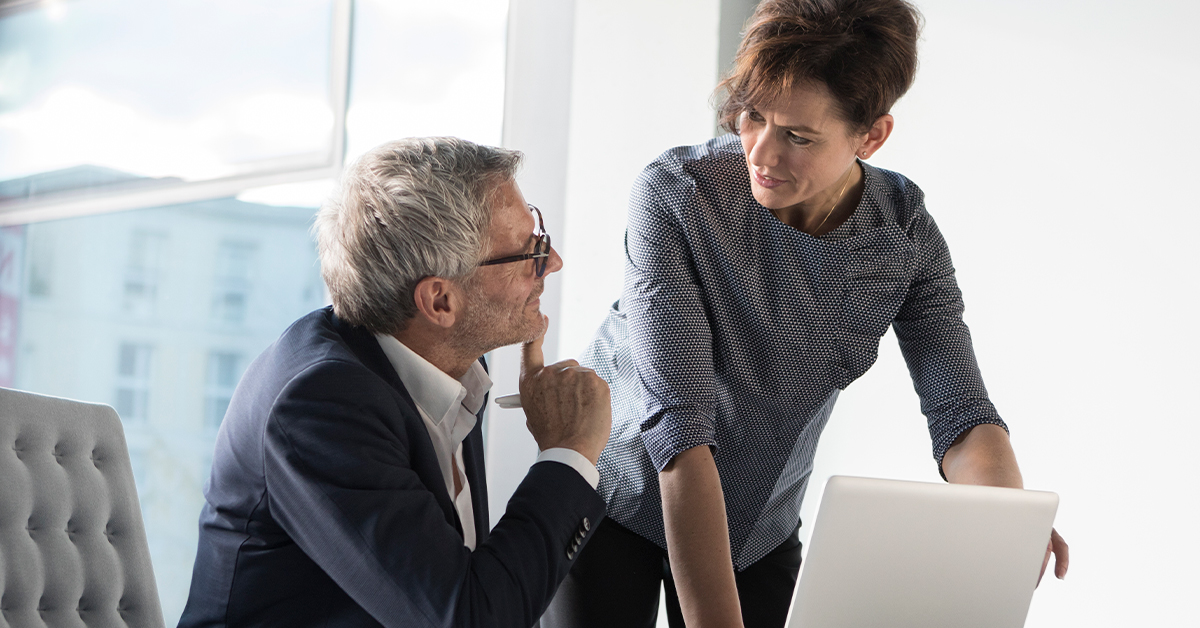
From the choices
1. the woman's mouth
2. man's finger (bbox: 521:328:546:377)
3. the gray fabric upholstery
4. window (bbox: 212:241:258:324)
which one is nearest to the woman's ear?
the woman's mouth

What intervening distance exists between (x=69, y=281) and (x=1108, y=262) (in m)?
3.18

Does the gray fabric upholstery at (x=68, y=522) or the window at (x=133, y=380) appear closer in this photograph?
the gray fabric upholstery at (x=68, y=522)

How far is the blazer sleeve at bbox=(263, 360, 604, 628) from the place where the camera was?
980mm

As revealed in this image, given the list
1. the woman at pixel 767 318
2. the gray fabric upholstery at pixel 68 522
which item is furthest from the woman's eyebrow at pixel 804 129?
the gray fabric upholstery at pixel 68 522

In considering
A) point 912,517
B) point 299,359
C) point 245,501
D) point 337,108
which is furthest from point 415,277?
point 337,108

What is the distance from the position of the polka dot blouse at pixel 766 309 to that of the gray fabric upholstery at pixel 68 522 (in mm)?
716

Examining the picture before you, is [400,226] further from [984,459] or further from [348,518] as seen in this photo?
[984,459]

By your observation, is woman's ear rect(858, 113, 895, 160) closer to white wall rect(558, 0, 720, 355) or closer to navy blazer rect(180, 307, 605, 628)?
navy blazer rect(180, 307, 605, 628)

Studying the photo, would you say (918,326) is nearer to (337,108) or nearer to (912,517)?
(912,517)

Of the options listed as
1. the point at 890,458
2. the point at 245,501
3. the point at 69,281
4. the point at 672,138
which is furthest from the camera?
the point at 69,281

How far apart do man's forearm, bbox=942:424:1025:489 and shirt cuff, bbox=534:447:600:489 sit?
1.84 feet

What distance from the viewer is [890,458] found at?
246cm

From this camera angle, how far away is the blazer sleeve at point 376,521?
0.98m

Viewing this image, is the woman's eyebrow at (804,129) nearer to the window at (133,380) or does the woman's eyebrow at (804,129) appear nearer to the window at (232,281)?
the window at (232,281)
